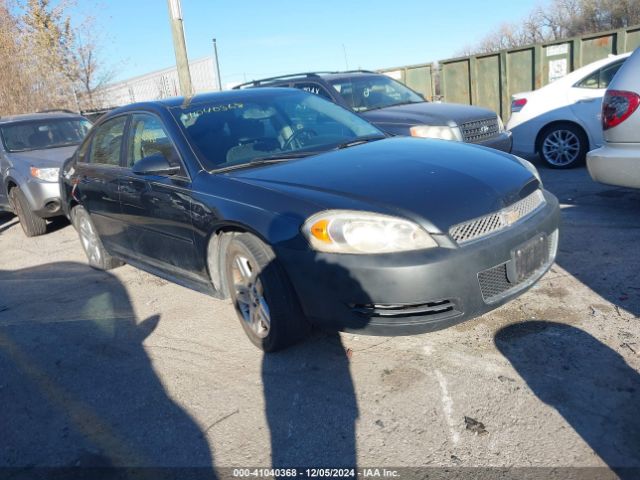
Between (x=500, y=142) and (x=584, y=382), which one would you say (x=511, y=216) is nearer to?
(x=584, y=382)

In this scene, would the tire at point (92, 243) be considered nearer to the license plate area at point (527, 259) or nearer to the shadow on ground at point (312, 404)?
the shadow on ground at point (312, 404)

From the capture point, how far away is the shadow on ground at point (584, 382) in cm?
233

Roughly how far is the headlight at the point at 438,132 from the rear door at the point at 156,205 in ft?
12.8

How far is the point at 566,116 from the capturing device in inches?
316

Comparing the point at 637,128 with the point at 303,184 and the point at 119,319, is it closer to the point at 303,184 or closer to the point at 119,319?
the point at 303,184

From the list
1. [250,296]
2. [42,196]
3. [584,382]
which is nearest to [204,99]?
[250,296]

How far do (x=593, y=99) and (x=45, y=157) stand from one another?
7.69 meters

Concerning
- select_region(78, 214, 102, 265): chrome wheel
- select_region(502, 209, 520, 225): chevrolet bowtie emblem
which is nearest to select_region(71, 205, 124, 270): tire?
select_region(78, 214, 102, 265): chrome wheel

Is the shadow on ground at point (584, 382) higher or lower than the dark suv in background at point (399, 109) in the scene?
lower

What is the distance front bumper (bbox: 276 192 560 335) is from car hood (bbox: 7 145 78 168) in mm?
5774

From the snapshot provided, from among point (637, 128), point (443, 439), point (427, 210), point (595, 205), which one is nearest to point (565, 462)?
point (443, 439)

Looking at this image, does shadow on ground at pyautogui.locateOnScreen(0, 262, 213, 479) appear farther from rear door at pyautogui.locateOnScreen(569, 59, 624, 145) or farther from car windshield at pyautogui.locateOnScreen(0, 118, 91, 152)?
rear door at pyautogui.locateOnScreen(569, 59, 624, 145)

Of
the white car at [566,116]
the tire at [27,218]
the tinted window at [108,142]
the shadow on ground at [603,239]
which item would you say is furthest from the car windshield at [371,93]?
the tire at [27,218]

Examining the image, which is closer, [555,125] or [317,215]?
[317,215]
